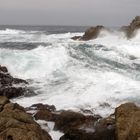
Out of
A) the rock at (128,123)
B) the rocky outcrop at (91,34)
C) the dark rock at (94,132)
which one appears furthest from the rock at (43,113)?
the rocky outcrop at (91,34)

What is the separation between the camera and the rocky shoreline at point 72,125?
7.90 m

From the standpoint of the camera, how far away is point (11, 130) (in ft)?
25.6

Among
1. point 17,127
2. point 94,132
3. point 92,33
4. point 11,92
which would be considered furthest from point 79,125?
point 92,33

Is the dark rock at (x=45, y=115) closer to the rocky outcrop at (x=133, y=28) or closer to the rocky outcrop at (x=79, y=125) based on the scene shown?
the rocky outcrop at (x=79, y=125)

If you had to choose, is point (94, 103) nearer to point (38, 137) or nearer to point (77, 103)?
point (77, 103)

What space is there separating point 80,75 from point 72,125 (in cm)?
849

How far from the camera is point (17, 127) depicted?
26.1 ft

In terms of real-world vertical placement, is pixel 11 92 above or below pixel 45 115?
below

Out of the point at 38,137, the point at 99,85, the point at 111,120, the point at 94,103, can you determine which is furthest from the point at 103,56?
the point at 38,137

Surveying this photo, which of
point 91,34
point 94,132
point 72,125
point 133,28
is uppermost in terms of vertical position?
point 133,28

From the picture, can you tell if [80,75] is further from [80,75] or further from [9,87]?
[9,87]

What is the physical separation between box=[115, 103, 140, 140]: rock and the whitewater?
2793mm

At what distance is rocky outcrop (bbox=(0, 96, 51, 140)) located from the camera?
7715mm

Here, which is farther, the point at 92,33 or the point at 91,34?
the point at 92,33
